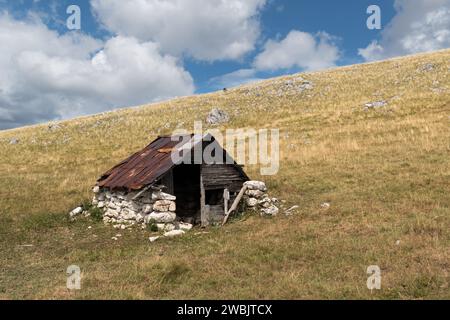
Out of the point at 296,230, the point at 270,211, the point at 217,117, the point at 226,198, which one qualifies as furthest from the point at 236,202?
the point at 217,117

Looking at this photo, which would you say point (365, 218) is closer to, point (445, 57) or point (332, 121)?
point (332, 121)

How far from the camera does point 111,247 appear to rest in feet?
46.5

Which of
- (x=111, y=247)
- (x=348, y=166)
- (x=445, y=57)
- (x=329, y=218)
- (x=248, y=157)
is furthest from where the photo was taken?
(x=445, y=57)

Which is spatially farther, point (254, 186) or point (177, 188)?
point (177, 188)

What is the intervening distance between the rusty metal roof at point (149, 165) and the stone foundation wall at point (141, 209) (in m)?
0.48

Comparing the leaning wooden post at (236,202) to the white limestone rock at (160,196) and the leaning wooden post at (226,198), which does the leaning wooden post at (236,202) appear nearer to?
the leaning wooden post at (226,198)

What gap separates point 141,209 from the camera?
1711cm

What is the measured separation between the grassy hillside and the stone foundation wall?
88cm

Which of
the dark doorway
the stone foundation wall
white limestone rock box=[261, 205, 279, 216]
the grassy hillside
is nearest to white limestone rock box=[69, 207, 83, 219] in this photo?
the grassy hillside

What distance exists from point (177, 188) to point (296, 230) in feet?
24.0

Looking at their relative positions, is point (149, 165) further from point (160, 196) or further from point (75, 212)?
point (75, 212)

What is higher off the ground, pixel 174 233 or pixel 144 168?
pixel 144 168
